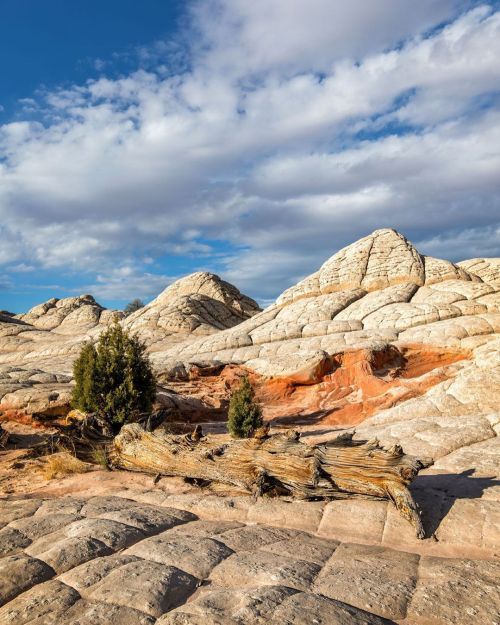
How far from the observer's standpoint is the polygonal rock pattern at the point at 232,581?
17.3ft

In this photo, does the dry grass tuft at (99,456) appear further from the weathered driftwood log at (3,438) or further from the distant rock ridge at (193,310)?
the distant rock ridge at (193,310)

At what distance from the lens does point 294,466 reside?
9742 mm

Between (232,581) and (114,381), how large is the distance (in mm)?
12927

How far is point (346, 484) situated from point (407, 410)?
312 inches

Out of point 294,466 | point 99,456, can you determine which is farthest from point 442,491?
point 99,456

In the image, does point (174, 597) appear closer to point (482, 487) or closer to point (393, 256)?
point (482, 487)

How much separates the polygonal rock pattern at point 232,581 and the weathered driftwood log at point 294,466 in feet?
3.97

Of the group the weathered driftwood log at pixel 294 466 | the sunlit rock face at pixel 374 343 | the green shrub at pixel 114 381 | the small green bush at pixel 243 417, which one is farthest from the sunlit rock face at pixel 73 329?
the weathered driftwood log at pixel 294 466

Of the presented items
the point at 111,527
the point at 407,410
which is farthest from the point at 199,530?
the point at 407,410

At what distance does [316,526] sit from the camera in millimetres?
8578

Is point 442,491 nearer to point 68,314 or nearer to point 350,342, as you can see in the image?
point 350,342

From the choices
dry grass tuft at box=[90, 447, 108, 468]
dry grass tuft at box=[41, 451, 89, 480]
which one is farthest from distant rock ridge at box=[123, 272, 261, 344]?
dry grass tuft at box=[41, 451, 89, 480]

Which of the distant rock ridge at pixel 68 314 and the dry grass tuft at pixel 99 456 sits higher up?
the distant rock ridge at pixel 68 314

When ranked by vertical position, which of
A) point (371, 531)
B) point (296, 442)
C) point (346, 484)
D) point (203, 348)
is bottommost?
point (371, 531)
